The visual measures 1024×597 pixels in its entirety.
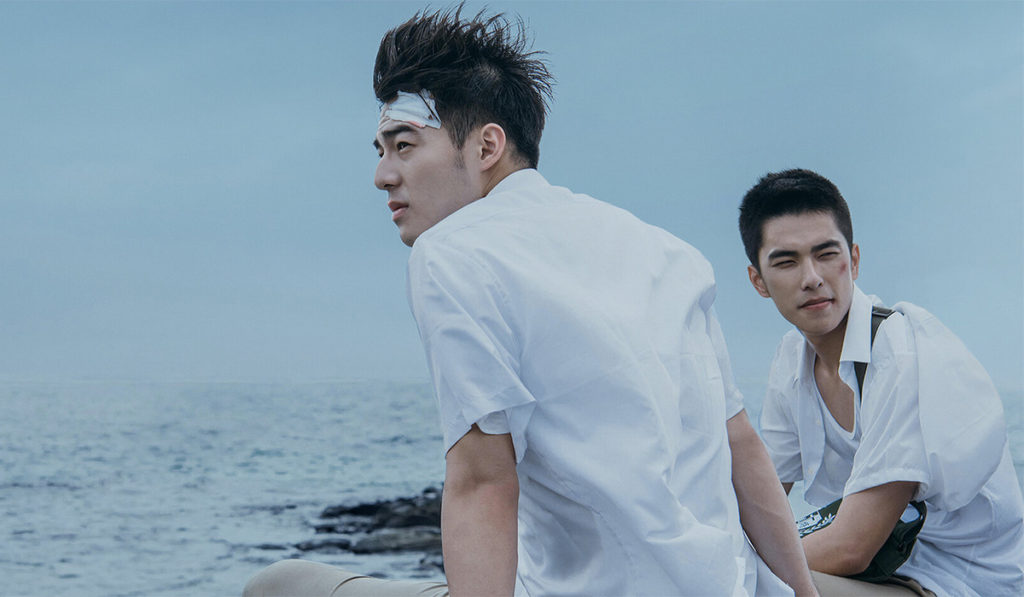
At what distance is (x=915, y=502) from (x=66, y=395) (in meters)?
29.8

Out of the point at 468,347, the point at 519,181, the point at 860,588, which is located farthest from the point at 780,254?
the point at 468,347

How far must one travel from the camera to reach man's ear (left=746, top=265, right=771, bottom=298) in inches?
107

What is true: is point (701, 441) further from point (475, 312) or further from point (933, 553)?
point (933, 553)

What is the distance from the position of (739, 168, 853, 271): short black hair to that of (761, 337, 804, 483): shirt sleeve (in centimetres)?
29

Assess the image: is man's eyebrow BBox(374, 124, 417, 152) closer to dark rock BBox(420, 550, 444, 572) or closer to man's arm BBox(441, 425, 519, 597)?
man's arm BBox(441, 425, 519, 597)

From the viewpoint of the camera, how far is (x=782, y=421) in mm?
2840

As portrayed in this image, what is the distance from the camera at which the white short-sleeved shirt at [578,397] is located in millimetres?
1185

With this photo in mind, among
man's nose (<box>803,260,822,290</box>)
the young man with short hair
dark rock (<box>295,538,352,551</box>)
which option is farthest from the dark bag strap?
dark rock (<box>295,538,352,551</box>)

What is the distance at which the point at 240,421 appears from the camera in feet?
85.4

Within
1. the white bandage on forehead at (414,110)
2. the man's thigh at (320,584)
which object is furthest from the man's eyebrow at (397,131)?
the man's thigh at (320,584)

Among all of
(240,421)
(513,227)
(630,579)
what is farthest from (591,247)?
(240,421)

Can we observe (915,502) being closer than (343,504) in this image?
Yes

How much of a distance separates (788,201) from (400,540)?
6914 millimetres

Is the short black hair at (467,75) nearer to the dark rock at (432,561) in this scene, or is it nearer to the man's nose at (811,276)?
the man's nose at (811,276)
